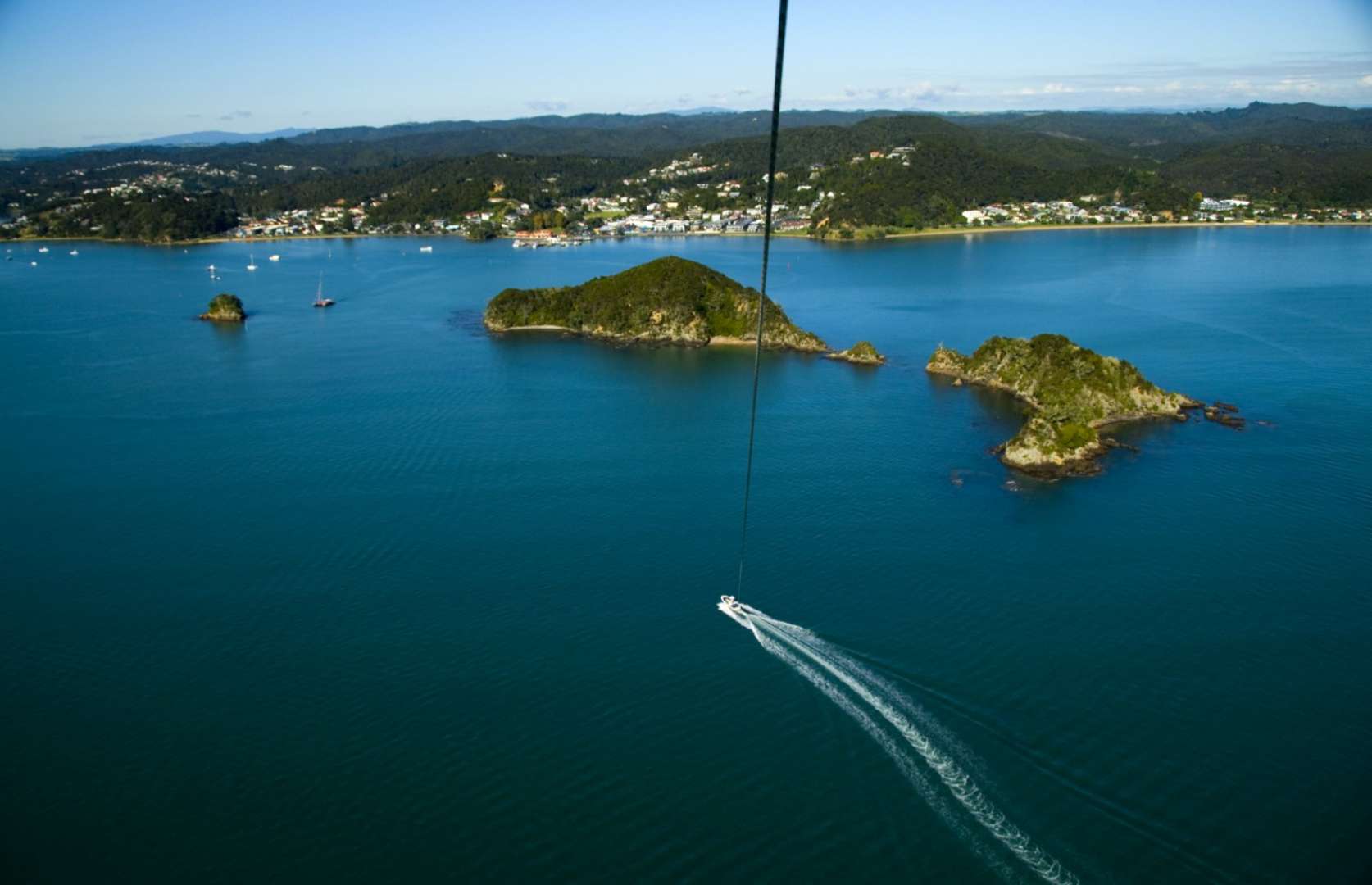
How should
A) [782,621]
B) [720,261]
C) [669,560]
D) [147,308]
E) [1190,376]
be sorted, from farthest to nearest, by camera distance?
[720,261], [147,308], [1190,376], [669,560], [782,621]

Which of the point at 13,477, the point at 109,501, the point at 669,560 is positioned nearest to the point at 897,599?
the point at 669,560

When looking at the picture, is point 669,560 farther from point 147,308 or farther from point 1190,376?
point 147,308

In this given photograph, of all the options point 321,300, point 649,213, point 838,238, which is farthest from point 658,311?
point 649,213

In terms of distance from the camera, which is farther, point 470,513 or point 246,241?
→ point 246,241

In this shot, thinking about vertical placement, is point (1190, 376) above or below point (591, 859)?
above

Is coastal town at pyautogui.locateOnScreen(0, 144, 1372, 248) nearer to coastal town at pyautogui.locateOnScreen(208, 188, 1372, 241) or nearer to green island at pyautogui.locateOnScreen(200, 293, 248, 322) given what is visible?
coastal town at pyautogui.locateOnScreen(208, 188, 1372, 241)
